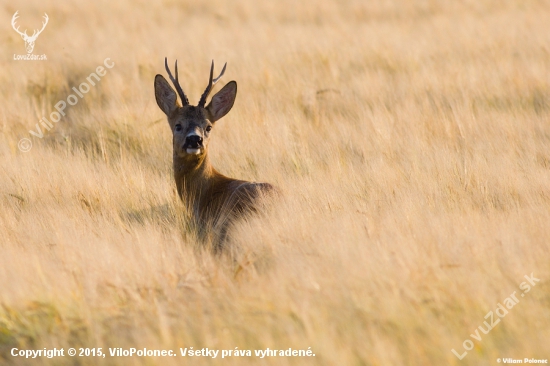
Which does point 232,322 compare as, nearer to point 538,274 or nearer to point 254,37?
point 538,274

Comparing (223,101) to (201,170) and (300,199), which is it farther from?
(300,199)

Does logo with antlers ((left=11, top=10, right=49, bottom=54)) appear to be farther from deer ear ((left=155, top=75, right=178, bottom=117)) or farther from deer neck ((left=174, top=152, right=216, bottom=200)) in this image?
deer neck ((left=174, top=152, right=216, bottom=200))

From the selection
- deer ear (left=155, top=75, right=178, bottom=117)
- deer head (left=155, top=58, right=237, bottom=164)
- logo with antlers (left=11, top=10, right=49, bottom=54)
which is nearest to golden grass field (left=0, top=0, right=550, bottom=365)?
logo with antlers (left=11, top=10, right=49, bottom=54)

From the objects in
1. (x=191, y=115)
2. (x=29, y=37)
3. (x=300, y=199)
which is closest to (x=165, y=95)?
(x=191, y=115)

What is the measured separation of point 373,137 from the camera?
740 cm

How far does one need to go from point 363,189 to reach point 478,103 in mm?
3019

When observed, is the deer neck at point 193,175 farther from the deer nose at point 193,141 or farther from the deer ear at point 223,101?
the deer ear at point 223,101

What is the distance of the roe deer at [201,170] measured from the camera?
563 cm

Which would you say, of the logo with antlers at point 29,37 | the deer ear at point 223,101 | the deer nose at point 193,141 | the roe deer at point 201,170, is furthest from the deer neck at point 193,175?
the logo with antlers at point 29,37

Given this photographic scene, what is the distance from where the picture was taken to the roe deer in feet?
18.5

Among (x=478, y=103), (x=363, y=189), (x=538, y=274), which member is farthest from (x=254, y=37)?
(x=538, y=274)

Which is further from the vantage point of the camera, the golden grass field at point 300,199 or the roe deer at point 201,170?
the roe deer at point 201,170

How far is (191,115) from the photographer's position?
6297 mm

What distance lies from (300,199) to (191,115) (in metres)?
1.25
